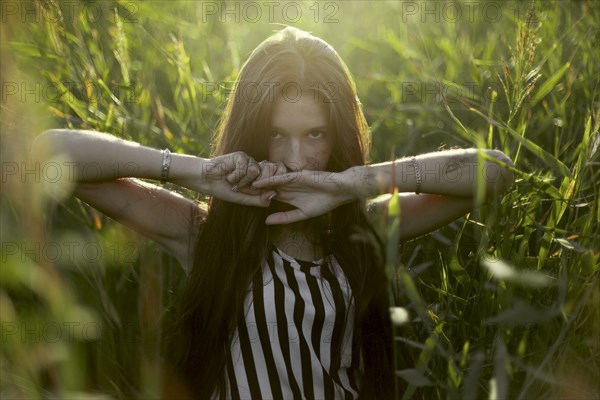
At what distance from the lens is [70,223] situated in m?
2.08

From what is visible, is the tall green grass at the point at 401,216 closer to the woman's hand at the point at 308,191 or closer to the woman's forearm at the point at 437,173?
the woman's forearm at the point at 437,173

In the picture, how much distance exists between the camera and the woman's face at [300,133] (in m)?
1.44

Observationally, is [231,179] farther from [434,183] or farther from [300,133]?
[434,183]

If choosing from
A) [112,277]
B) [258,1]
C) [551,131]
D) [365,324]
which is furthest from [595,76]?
[258,1]

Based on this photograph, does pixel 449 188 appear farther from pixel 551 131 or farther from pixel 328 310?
pixel 551 131

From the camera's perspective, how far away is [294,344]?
1.43m

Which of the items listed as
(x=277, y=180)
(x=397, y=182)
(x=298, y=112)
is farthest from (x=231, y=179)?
(x=397, y=182)

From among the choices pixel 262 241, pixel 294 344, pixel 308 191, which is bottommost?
pixel 294 344

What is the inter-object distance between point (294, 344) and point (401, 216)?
14.0 inches

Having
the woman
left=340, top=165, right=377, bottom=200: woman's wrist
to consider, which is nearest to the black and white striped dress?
the woman

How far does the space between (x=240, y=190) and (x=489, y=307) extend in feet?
1.77

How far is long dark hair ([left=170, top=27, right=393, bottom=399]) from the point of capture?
1.45 m

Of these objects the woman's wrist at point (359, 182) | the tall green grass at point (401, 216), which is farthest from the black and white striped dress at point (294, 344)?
the woman's wrist at point (359, 182)

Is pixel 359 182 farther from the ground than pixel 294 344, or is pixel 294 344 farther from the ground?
pixel 359 182
